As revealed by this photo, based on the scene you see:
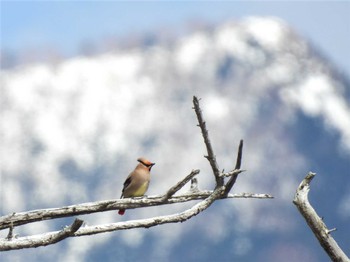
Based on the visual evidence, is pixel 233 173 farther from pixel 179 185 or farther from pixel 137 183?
pixel 137 183

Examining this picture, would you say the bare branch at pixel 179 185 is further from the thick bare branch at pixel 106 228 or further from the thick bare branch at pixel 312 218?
the thick bare branch at pixel 312 218

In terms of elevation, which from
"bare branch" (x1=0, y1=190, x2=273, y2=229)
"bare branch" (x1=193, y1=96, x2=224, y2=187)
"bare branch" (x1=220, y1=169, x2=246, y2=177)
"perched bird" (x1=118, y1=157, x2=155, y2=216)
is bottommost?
"bare branch" (x1=220, y1=169, x2=246, y2=177)

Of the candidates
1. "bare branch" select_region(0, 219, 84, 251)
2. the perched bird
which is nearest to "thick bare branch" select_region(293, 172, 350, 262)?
"bare branch" select_region(0, 219, 84, 251)

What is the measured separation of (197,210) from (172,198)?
0.40m

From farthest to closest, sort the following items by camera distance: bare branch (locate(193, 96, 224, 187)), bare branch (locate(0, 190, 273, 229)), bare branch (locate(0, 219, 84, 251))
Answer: bare branch (locate(0, 190, 273, 229)) < bare branch (locate(0, 219, 84, 251)) < bare branch (locate(193, 96, 224, 187))

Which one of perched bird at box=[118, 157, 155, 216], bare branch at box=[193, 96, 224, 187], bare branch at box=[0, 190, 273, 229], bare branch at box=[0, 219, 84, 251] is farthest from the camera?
perched bird at box=[118, 157, 155, 216]

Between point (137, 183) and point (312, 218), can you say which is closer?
point (312, 218)

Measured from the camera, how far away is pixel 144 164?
57.6 ft

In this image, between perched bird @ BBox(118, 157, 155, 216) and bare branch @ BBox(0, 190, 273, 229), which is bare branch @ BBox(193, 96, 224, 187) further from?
perched bird @ BBox(118, 157, 155, 216)

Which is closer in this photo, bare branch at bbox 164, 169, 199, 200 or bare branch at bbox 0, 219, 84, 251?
bare branch at bbox 0, 219, 84, 251

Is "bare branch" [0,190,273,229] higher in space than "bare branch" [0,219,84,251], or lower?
higher

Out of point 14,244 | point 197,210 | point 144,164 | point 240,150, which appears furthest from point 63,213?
point 144,164

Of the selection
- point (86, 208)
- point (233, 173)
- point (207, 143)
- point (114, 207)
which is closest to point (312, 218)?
point (233, 173)

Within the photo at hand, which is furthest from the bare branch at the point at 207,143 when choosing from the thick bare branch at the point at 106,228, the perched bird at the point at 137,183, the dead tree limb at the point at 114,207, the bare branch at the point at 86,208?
the perched bird at the point at 137,183
